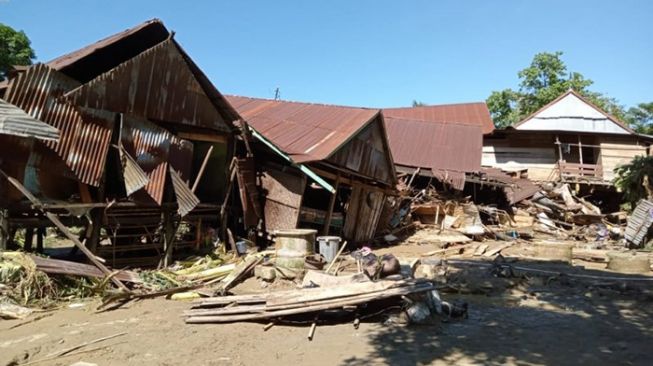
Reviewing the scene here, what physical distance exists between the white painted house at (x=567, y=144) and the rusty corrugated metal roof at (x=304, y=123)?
15.1 metres

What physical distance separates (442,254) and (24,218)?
11.9 m

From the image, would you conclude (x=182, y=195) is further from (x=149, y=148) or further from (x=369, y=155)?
(x=369, y=155)

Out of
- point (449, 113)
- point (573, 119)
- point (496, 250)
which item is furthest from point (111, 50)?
point (573, 119)

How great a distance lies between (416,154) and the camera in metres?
22.2

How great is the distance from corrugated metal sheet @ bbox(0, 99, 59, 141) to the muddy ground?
292cm

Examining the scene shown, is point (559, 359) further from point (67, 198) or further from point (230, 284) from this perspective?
point (67, 198)

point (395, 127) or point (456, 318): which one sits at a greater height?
point (395, 127)

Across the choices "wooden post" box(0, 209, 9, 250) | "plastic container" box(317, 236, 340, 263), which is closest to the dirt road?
"wooden post" box(0, 209, 9, 250)

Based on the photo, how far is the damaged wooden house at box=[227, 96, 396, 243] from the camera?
12.1 meters

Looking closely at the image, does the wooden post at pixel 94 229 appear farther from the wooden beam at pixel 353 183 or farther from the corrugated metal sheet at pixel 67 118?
the wooden beam at pixel 353 183

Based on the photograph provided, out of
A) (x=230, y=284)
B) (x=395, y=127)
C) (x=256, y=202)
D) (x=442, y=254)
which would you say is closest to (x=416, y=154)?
(x=395, y=127)

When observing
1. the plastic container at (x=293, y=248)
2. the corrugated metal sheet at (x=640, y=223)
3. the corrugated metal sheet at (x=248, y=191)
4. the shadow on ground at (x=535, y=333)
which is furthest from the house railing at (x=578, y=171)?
the plastic container at (x=293, y=248)

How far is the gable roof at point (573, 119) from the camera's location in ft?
86.7

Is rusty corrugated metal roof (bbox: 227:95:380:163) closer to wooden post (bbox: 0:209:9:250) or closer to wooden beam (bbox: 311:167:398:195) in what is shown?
wooden beam (bbox: 311:167:398:195)
